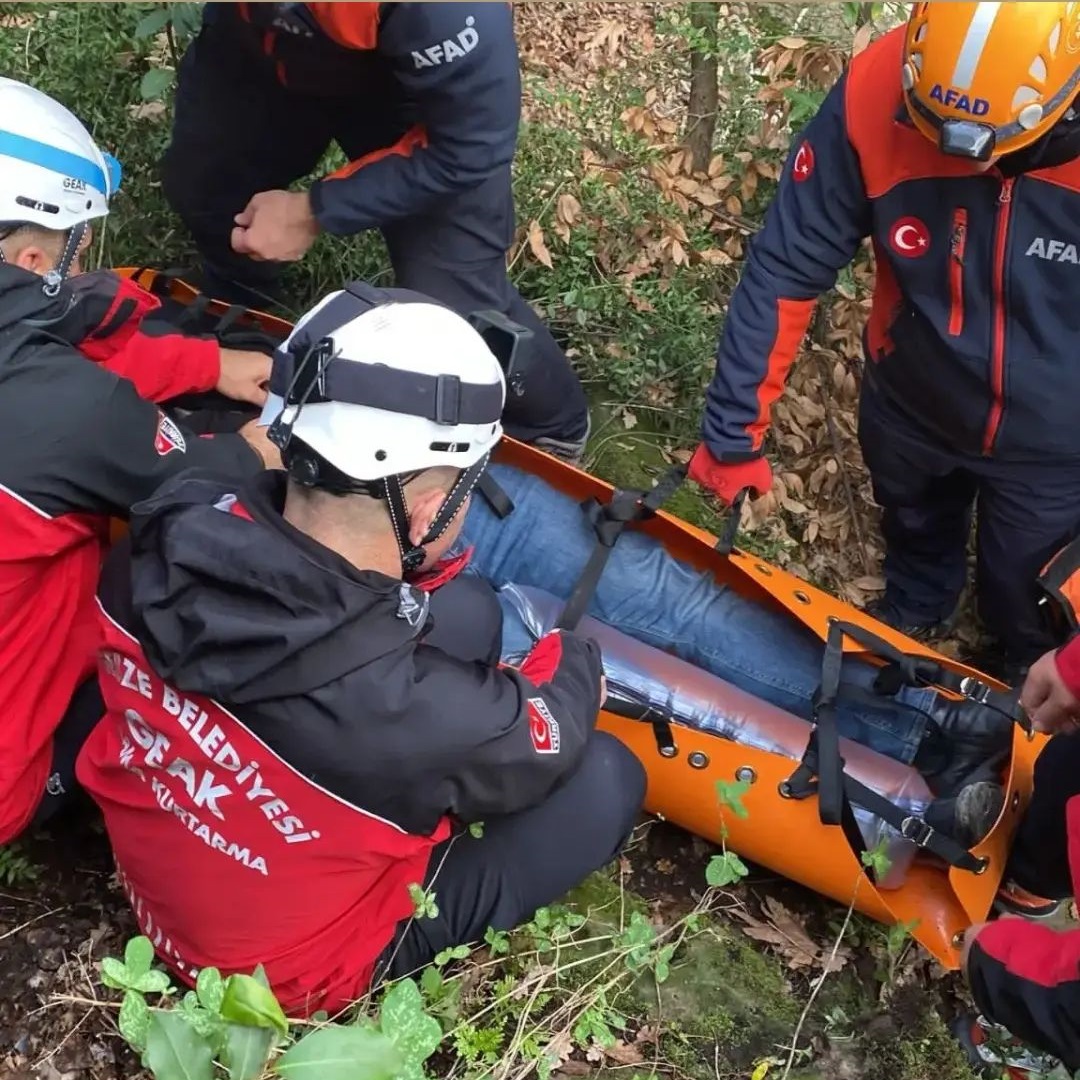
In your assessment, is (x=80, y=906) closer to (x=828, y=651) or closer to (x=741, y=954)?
(x=741, y=954)

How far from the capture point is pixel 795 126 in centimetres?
470

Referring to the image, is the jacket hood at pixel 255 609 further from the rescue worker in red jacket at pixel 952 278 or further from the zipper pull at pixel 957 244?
the zipper pull at pixel 957 244

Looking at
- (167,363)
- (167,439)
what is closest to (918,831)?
(167,439)

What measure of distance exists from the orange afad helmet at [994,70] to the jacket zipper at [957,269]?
305 mm

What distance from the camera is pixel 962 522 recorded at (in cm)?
397

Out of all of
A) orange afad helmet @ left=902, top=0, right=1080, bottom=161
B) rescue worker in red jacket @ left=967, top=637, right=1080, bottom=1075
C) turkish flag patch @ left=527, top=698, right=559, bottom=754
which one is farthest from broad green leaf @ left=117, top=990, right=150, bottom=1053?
orange afad helmet @ left=902, top=0, right=1080, bottom=161

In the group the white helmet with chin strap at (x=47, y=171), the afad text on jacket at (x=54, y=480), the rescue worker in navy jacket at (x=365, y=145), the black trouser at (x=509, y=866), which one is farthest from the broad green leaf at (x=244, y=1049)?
Answer: the rescue worker in navy jacket at (x=365, y=145)

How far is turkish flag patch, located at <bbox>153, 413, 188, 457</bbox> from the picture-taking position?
8.45ft

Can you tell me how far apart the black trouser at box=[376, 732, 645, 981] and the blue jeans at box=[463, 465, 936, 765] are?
81 centimetres

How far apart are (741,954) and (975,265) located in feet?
6.49

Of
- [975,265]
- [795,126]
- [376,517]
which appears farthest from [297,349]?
[795,126]

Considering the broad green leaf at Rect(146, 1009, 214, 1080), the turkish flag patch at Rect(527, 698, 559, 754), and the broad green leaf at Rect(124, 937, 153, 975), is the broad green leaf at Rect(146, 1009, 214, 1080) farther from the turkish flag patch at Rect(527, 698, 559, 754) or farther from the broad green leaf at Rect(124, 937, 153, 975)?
the turkish flag patch at Rect(527, 698, 559, 754)

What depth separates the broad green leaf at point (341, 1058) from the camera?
148cm

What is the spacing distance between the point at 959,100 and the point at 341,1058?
2.42 m
